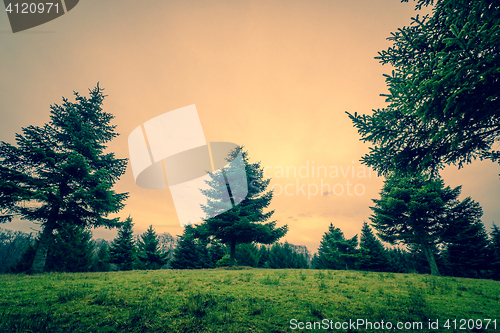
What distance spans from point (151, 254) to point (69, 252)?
11.9 metres

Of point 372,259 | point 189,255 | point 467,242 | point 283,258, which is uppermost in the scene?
point 467,242

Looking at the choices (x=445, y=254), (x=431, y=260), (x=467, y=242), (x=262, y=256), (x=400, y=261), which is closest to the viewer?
(x=431, y=260)

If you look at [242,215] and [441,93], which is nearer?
[441,93]

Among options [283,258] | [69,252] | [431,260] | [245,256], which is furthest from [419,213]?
[69,252]

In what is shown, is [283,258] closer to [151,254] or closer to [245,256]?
[245,256]

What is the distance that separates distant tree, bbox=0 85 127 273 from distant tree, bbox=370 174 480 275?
26.7 m

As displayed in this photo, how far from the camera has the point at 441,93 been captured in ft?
20.5

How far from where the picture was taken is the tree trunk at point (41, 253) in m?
12.2

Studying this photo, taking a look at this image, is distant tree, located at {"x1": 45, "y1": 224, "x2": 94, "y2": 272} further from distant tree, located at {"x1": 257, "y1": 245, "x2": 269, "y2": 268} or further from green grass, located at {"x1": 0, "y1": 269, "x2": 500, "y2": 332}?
green grass, located at {"x1": 0, "y1": 269, "x2": 500, "y2": 332}

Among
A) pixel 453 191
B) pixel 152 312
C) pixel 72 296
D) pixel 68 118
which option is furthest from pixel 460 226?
pixel 68 118

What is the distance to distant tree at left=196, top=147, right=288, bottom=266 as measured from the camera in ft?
59.0

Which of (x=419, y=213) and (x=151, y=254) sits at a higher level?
(x=419, y=213)

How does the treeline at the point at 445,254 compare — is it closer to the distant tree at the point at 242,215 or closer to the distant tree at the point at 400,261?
the distant tree at the point at 400,261

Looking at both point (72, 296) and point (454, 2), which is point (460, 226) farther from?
point (72, 296)
